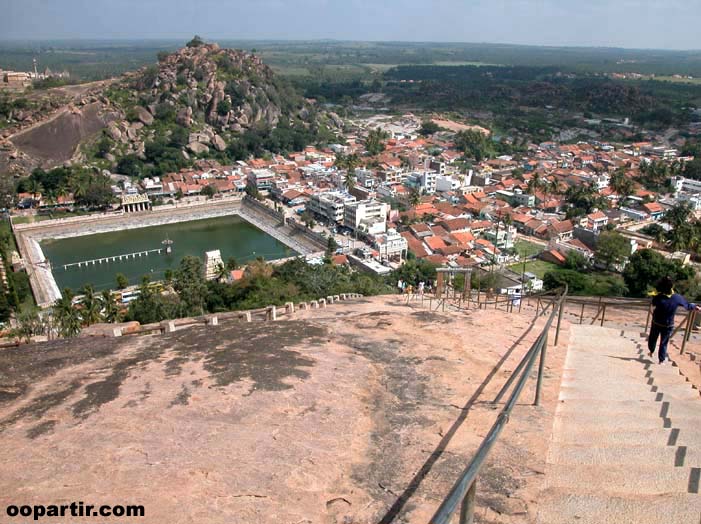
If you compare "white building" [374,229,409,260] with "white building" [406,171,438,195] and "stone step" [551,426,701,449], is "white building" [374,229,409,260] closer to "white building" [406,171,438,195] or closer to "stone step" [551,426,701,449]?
"white building" [406,171,438,195]

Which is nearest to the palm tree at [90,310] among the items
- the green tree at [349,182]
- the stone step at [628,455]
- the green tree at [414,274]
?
the green tree at [414,274]

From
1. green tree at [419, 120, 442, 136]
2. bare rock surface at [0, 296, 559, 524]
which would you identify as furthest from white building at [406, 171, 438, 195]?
bare rock surface at [0, 296, 559, 524]

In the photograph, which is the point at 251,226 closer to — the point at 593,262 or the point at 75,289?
the point at 75,289

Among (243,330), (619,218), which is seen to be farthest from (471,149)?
(243,330)

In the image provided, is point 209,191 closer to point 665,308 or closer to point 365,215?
point 365,215

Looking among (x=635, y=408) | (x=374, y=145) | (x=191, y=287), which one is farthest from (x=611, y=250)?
(x=374, y=145)
